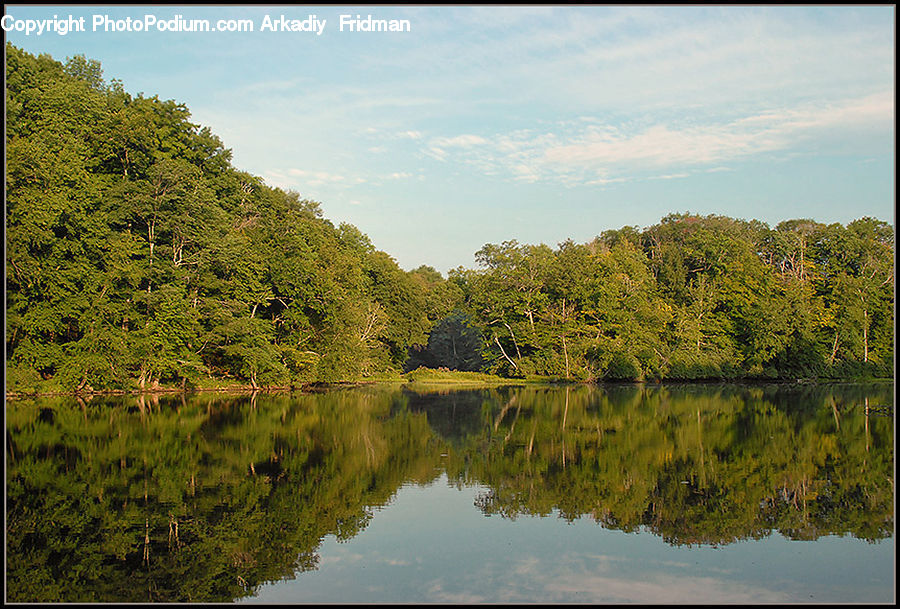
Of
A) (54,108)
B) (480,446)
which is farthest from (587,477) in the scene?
(54,108)

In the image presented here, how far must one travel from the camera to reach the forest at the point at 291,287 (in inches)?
1150

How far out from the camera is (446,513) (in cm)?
1002

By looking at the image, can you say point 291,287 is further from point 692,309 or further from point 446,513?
point 692,309

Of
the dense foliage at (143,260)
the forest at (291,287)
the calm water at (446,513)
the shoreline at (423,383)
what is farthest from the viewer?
the shoreline at (423,383)

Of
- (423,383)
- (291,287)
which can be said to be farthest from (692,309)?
(291,287)

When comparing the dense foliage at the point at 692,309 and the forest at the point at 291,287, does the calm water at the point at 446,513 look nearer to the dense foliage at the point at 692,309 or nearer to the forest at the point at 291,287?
the forest at the point at 291,287

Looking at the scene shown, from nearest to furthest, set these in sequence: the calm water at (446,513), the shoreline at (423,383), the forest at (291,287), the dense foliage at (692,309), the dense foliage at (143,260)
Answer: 1. the calm water at (446,513)
2. the dense foliage at (143,260)
3. the forest at (291,287)
4. the shoreline at (423,383)
5. the dense foliage at (692,309)

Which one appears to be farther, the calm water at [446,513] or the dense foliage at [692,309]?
the dense foliage at [692,309]

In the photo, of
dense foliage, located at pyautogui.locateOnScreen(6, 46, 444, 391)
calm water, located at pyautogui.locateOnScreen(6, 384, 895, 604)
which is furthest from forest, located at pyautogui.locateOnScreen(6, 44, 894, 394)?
calm water, located at pyautogui.locateOnScreen(6, 384, 895, 604)

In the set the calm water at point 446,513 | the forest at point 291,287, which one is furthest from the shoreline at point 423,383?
the calm water at point 446,513

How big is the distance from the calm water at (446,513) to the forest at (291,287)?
436 inches

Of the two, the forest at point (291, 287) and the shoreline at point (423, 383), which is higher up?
the forest at point (291, 287)

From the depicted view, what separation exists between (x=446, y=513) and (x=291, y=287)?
97.8 ft

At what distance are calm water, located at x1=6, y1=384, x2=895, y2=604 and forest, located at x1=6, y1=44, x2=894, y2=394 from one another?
1108cm
